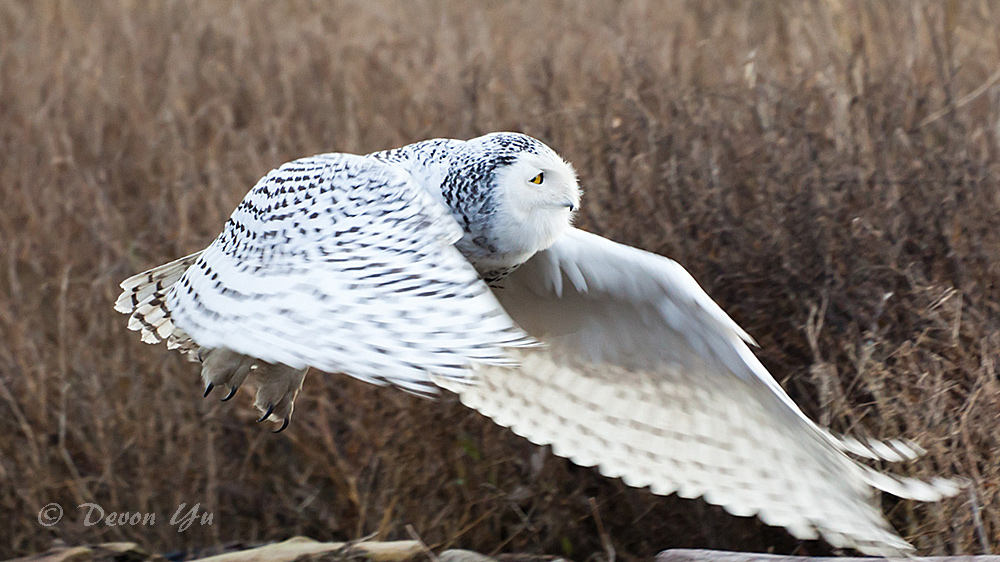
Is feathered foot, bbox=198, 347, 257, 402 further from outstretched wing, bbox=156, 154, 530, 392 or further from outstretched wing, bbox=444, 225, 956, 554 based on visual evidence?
outstretched wing, bbox=444, 225, 956, 554

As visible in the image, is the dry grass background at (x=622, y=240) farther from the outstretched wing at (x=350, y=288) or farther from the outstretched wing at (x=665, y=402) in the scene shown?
the outstretched wing at (x=350, y=288)

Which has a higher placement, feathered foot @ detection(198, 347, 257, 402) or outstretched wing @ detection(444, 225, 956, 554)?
feathered foot @ detection(198, 347, 257, 402)

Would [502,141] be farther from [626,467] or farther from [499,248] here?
[626,467]

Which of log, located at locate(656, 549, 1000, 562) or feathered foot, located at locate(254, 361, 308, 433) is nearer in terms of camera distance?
log, located at locate(656, 549, 1000, 562)

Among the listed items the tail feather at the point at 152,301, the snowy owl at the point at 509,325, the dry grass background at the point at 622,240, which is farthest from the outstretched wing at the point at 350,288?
the dry grass background at the point at 622,240

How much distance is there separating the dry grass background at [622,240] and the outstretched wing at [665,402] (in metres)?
0.29

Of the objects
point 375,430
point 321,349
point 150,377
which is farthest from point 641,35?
point 321,349

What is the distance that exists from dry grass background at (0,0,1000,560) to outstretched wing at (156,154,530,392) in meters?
1.23

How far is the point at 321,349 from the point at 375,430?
1621mm

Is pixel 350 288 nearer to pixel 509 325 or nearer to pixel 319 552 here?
pixel 509 325

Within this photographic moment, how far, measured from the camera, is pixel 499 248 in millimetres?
2184

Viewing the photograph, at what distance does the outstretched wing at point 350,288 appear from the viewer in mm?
1629

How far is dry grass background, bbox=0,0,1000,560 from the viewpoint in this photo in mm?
2879

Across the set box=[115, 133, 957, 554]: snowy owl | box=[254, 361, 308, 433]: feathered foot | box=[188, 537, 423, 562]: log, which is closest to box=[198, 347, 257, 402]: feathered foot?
box=[115, 133, 957, 554]: snowy owl
